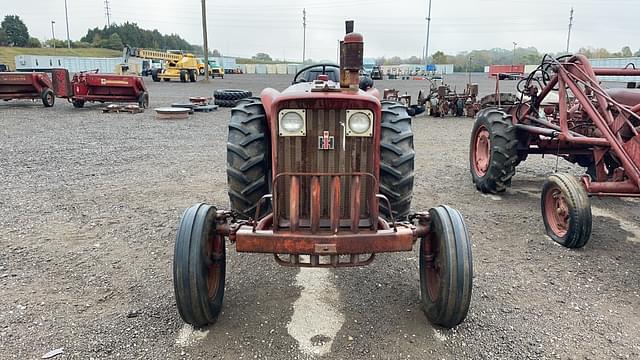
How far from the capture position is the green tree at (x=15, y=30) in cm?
7638

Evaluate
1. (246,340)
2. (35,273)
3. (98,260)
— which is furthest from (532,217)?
(35,273)

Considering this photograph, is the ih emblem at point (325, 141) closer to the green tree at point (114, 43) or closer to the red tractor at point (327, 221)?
the red tractor at point (327, 221)

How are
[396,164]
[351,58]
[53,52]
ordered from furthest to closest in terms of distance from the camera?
[53,52] → [396,164] → [351,58]

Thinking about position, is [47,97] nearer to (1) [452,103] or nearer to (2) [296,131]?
(1) [452,103]

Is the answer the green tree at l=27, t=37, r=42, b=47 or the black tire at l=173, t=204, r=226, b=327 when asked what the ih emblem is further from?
the green tree at l=27, t=37, r=42, b=47

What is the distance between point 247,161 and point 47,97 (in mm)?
16038

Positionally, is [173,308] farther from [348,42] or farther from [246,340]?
[348,42]

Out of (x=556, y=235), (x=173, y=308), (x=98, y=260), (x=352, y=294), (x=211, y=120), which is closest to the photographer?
(x=173, y=308)

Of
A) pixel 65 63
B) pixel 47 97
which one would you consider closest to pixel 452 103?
pixel 47 97

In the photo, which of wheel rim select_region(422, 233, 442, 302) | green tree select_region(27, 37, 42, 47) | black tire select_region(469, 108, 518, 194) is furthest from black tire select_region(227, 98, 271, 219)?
green tree select_region(27, 37, 42, 47)

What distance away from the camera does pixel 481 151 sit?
→ 7.01 meters

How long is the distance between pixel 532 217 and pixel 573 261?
128 cm

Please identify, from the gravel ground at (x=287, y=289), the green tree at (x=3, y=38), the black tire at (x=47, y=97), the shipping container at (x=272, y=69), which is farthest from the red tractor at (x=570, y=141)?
the green tree at (x=3, y=38)

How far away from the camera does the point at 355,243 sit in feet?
9.18
